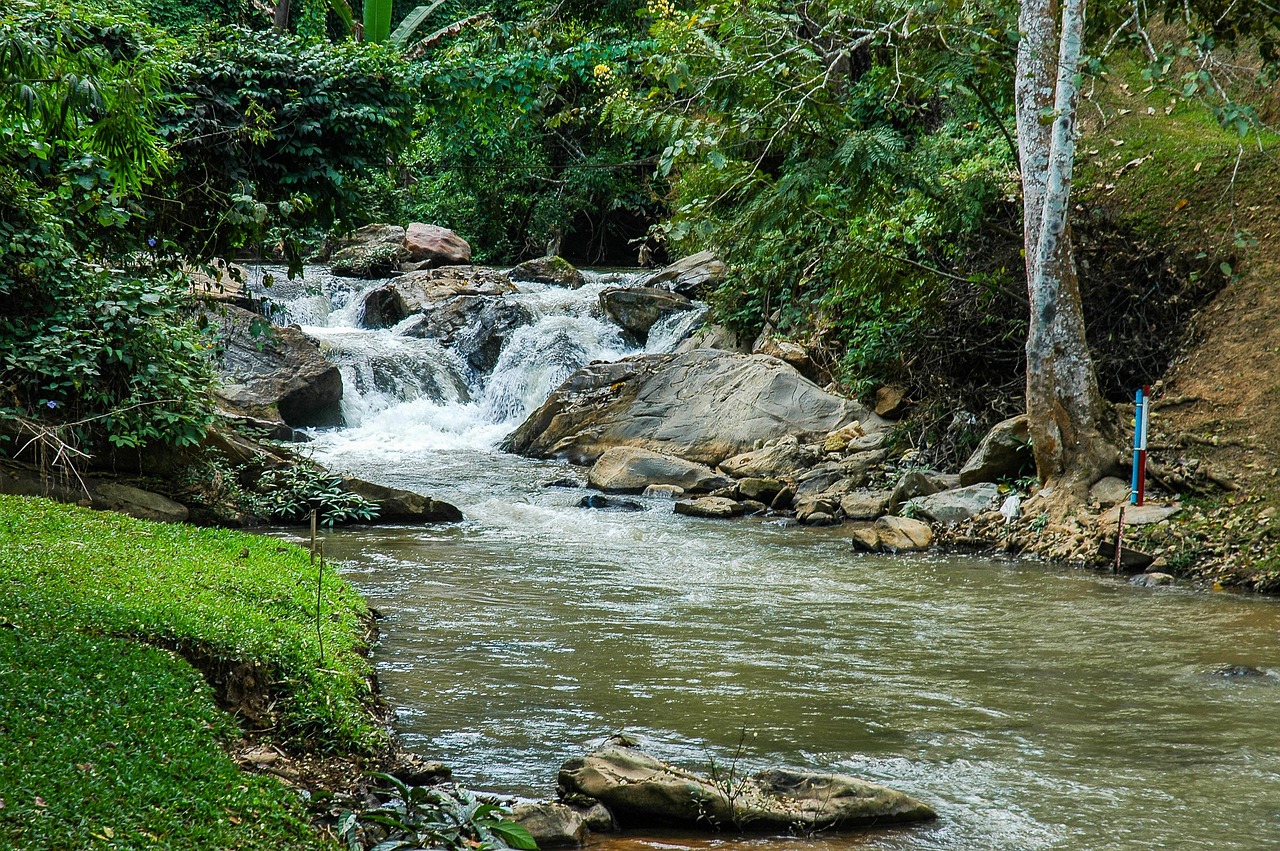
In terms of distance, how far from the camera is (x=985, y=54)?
39.5ft

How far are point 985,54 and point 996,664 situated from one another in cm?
776

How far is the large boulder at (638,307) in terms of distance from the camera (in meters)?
21.8

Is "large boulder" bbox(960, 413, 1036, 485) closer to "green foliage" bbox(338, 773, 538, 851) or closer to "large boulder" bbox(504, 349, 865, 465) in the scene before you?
"large boulder" bbox(504, 349, 865, 465)

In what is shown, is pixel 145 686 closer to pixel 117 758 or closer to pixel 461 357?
pixel 117 758

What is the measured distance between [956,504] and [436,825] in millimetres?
8799

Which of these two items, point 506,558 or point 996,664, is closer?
point 996,664

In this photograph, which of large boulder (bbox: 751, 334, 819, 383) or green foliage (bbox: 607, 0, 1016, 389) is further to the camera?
large boulder (bbox: 751, 334, 819, 383)

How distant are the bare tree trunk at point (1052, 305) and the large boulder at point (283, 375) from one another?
11520mm

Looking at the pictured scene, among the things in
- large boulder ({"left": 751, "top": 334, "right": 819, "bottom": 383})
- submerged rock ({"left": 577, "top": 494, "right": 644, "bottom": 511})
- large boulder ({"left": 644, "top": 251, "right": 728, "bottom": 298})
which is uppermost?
large boulder ({"left": 644, "top": 251, "right": 728, "bottom": 298})

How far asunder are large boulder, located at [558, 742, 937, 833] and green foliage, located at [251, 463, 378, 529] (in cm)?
770

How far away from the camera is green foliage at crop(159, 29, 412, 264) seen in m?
8.21

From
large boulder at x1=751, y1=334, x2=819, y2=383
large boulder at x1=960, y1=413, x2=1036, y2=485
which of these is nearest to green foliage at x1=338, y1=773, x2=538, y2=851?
large boulder at x1=960, y1=413, x2=1036, y2=485

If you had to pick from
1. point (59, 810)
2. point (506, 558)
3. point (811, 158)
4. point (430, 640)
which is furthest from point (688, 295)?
point (59, 810)

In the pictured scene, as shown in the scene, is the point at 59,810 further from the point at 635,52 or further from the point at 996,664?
the point at 635,52
